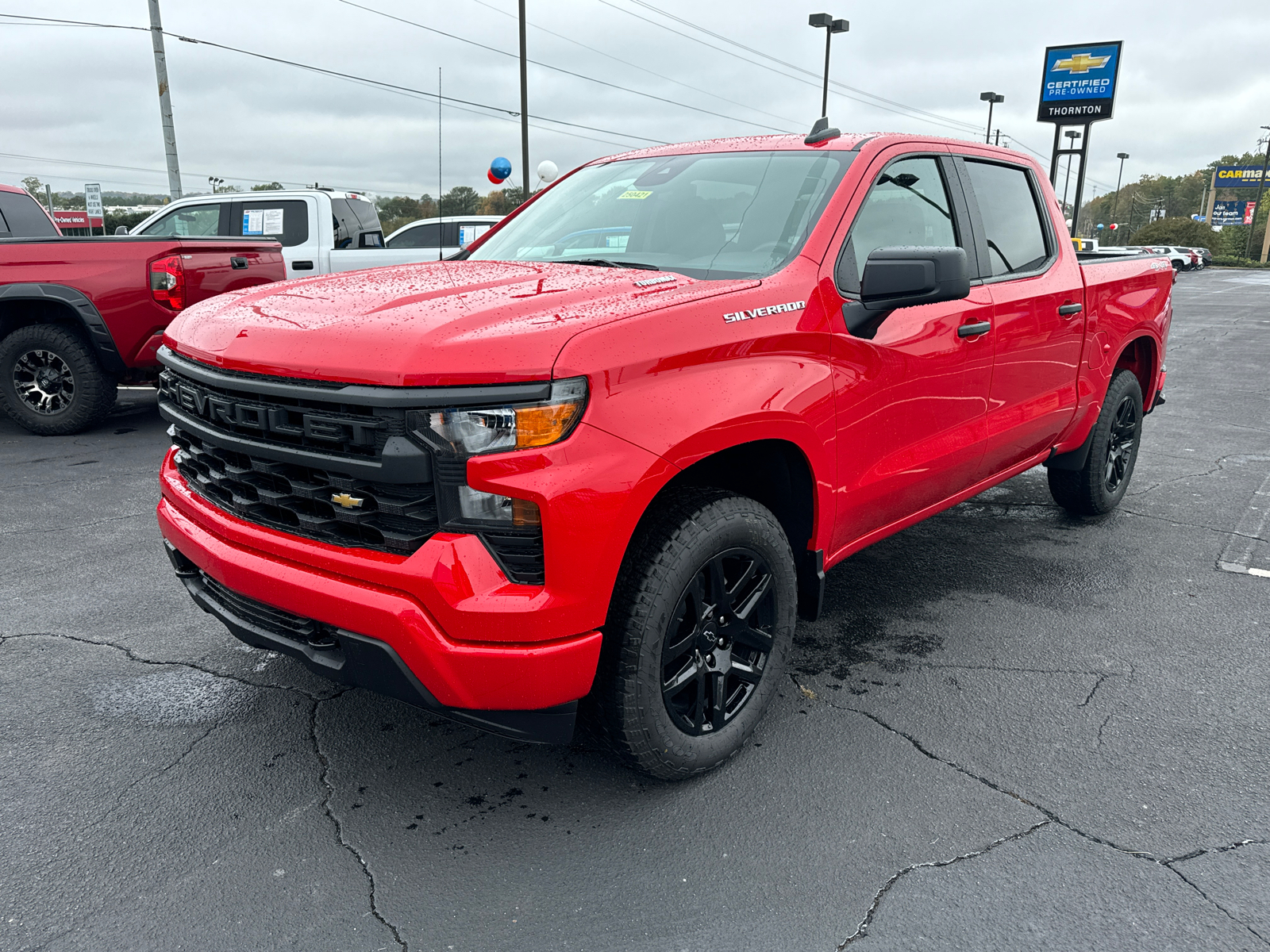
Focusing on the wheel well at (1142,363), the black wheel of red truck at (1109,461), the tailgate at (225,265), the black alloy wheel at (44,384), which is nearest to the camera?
the black wheel of red truck at (1109,461)

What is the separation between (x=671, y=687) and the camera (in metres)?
2.59

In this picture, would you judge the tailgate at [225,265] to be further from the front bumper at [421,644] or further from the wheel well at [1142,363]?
the wheel well at [1142,363]

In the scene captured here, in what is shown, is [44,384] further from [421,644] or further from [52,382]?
[421,644]

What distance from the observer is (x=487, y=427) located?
7.09 feet

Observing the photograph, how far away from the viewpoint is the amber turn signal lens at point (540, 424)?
2158 mm

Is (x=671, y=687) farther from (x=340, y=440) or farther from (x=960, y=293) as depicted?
(x=960, y=293)

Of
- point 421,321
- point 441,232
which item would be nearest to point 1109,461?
point 421,321

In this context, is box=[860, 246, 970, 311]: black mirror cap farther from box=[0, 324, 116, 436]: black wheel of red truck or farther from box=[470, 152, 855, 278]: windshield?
box=[0, 324, 116, 436]: black wheel of red truck

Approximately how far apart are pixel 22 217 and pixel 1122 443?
28.9 ft

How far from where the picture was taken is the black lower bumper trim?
2258mm

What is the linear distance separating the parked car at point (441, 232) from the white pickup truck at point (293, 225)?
6.43 feet

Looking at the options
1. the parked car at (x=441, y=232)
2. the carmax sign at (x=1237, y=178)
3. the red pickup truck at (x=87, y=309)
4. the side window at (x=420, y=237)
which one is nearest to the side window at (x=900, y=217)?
the red pickup truck at (x=87, y=309)

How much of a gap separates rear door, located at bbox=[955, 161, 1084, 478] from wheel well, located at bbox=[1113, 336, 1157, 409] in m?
0.94

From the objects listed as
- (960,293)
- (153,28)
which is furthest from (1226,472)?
(153,28)
